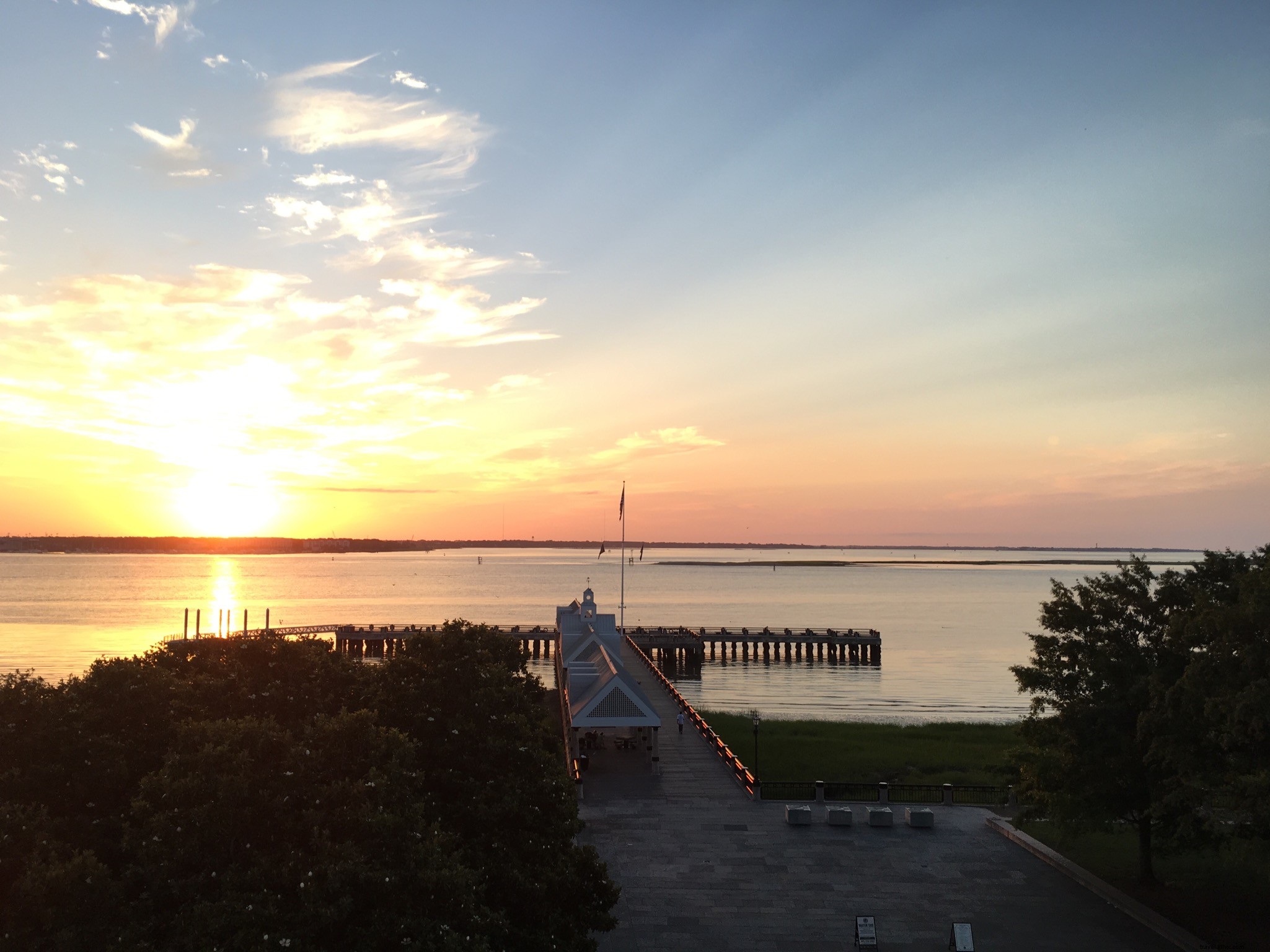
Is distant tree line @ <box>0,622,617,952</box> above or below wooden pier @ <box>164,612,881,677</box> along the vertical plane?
above

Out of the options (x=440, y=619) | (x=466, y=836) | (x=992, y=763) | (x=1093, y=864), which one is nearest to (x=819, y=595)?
(x=440, y=619)

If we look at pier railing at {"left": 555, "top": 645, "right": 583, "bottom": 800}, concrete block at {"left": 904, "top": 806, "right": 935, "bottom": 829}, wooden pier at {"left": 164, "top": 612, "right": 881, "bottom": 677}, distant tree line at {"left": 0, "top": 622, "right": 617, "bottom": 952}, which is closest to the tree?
concrete block at {"left": 904, "top": 806, "right": 935, "bottom": 829}

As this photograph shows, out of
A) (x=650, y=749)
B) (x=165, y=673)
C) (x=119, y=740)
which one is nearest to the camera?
(x=119, y=740)

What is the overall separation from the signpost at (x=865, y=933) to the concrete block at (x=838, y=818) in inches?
386

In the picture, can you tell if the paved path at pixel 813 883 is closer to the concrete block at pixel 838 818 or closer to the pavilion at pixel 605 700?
the concrete block at pixel 838 818

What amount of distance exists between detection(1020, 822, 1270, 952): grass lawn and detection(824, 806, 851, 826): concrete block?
6.23 m

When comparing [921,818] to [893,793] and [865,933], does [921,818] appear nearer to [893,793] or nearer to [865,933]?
[893,793]

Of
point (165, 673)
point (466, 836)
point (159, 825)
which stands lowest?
point (466, 836)

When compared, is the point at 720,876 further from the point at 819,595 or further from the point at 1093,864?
the point at 819,595

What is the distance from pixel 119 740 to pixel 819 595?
186m

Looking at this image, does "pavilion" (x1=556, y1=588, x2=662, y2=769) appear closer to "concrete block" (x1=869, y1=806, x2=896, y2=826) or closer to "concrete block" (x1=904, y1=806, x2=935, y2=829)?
"concrete block" (x1=869, y1=806, x2=896, y2=826)

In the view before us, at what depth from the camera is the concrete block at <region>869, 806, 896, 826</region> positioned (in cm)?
Result: 3072

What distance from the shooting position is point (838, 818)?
3075 centimetres

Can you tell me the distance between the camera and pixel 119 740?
1515 centimetres
